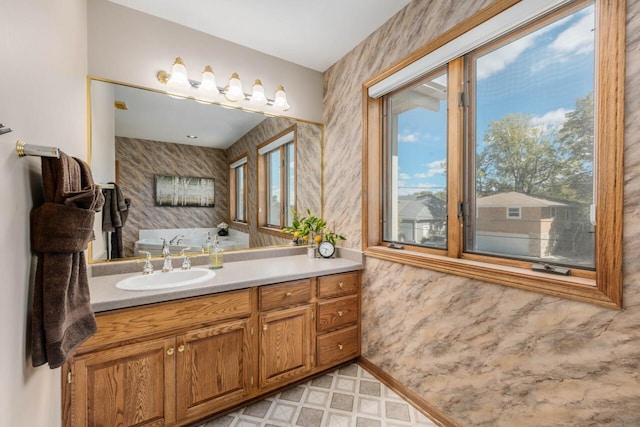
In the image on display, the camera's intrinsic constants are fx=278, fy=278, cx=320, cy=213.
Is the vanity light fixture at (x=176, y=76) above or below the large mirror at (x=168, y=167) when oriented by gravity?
above

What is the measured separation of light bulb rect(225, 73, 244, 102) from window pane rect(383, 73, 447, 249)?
1.16m

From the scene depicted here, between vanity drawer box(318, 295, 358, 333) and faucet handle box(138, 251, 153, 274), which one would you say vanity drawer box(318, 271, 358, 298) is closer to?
vanity drawer box(318, 295, 358, 333)

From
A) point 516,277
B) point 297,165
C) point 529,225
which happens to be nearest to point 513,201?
point 529,225

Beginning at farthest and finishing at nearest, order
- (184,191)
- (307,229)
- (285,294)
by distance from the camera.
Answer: (307,229) → (184,191) → (285,294)

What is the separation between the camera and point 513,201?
1.45 metres

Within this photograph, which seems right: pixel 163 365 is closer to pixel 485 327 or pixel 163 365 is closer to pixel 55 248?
pixel 55 248

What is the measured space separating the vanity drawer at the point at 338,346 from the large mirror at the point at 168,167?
0.93 metres

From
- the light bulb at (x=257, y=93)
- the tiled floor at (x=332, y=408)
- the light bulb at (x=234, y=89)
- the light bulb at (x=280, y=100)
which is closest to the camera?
the tiled floor at (x=332, y=408)

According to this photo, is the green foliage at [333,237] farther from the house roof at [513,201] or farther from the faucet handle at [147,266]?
the faucet handle at [147,266]

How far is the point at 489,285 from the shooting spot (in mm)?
1424

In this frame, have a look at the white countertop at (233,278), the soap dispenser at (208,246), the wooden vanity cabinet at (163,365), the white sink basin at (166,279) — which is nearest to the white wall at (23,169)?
the wooden vanity cabinet at (163,365)

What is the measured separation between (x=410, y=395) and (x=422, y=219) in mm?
1177

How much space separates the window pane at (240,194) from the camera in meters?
2.32

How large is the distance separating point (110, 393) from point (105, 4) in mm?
2266
